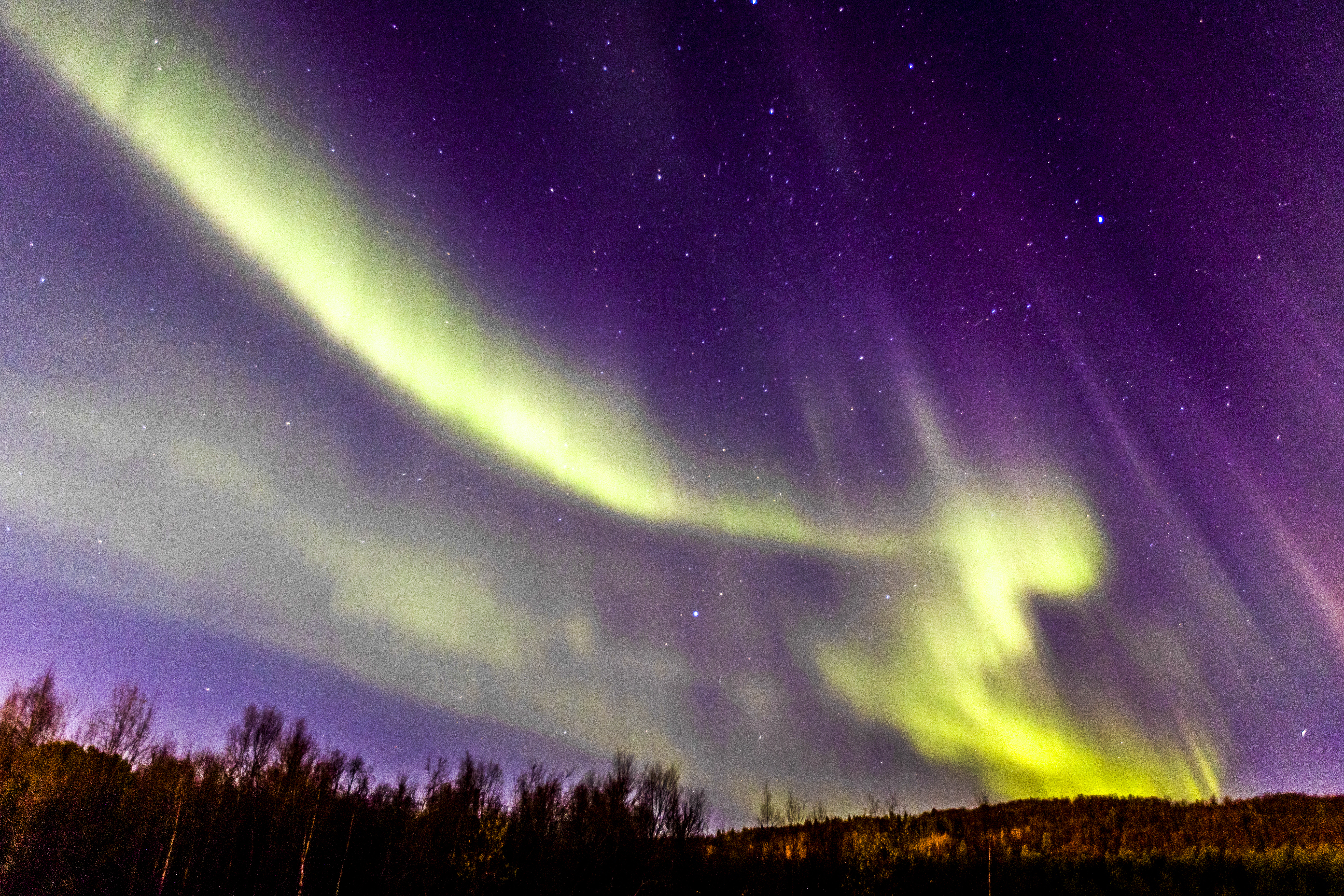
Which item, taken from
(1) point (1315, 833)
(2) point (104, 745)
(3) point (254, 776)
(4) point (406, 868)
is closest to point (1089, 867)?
(1) point (1315, 833)

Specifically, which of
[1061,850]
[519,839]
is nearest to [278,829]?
[519,839]

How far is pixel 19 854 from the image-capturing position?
46344 mm

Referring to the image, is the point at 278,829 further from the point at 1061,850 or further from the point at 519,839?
the point at 1061,850

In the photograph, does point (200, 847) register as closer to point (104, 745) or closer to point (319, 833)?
point (319, 833)

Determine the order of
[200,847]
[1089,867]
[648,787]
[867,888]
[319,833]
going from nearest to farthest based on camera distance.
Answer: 1. [1089,867]
2. [867,888]
3. [200,847]
4. [319,833]
5. [648,787]

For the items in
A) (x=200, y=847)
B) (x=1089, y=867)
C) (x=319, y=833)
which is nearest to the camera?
(x=1089, y=867)

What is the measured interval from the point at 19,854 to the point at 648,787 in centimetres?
4149

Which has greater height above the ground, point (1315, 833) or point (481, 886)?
point (1315, 833)

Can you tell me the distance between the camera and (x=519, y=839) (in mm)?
60938

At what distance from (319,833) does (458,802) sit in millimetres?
11966

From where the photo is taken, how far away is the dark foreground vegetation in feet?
130

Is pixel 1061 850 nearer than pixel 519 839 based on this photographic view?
Yes

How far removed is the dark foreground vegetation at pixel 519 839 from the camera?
3969 cm

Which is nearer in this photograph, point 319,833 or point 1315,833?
point 1315,833
